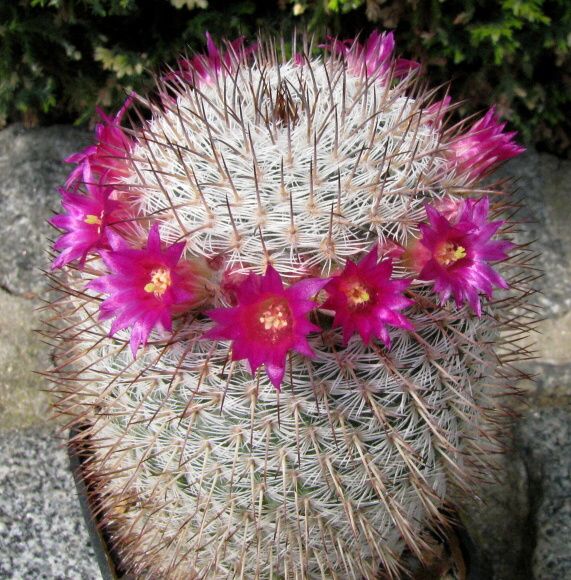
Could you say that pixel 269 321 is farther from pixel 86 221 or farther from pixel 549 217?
pixel 549 217

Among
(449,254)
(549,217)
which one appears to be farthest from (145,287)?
(549,217)

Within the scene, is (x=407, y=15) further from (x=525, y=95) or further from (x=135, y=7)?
(x=135, y=7)

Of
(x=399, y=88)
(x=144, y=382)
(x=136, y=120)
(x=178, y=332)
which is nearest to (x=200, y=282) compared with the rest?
(x=178, y=332)

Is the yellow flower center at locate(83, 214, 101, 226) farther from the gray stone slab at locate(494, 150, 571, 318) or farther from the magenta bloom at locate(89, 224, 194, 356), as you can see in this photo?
the gray stone slab at locate(494, 150, 571, 318)

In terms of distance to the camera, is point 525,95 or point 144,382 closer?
point 144,382

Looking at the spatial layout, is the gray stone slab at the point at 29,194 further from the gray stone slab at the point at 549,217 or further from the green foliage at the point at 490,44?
the gray stone slab at the point at 549,217

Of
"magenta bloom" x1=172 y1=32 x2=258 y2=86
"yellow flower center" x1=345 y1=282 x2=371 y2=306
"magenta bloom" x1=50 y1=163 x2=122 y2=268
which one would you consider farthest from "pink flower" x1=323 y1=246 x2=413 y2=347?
"magenta bloom" x1=172 y1=32 x2=258 y2=86

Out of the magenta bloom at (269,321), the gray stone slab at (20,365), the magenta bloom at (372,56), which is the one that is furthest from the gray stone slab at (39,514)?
the magenta bloom at (372,56)
